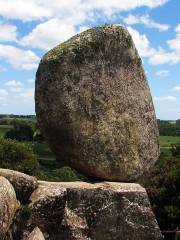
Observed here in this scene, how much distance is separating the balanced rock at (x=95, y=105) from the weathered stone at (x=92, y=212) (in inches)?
Answer: 37.1

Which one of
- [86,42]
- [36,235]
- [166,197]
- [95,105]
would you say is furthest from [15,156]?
[36,235]

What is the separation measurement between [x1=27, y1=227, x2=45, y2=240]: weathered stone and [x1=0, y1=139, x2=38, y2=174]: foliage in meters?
19.5

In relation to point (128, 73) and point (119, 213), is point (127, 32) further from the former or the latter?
point (119, 213)

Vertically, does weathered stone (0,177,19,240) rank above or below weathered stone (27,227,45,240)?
above

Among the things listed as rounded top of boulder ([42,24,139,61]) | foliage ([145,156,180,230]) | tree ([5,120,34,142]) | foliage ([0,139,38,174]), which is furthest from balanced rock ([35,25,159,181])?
tree ([5,120,34,142])

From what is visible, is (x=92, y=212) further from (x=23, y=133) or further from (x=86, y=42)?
(x=23, y=133)

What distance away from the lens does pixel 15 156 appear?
36.3m

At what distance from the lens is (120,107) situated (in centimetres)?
1809

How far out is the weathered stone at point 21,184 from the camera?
15.5 meters

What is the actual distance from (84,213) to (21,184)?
2.17 meters

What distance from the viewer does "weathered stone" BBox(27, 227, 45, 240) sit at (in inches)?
591

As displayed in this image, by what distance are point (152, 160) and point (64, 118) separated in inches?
169

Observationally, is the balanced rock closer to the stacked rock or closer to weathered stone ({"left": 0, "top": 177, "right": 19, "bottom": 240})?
the stacked rock

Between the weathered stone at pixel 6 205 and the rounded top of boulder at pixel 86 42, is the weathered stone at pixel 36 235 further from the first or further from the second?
the rounded top of boulder at pixel 86 42
